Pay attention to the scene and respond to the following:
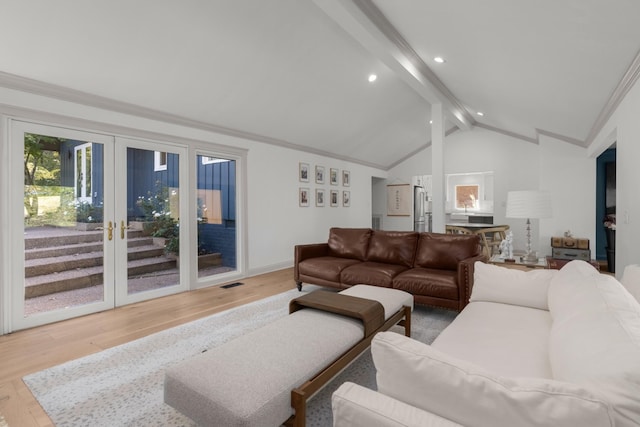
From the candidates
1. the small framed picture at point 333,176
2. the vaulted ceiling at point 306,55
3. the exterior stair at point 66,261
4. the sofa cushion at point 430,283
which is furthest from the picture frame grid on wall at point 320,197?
the exterior stair at point 66,261

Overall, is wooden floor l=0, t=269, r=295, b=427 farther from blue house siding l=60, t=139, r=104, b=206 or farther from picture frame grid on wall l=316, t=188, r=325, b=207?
picture frame grid on wall l=316, t=188, r=325, b=207

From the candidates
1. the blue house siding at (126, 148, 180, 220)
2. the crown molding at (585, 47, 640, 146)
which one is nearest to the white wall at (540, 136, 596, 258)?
the crown molding at (585, 47, 640, 146)

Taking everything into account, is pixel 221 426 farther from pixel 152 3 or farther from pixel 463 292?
pixel 152 3

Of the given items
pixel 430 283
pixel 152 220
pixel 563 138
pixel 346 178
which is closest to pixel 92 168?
pixel 152 220

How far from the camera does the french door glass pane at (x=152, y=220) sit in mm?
3926

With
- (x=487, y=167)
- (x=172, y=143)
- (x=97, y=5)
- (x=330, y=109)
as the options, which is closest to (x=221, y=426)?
(x=97, y=5)

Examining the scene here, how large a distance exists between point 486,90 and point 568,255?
3.39 m

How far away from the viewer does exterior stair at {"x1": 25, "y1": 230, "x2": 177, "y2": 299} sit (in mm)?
3195

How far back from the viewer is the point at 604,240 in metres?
6.05

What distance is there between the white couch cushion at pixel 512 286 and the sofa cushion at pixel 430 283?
71 cm

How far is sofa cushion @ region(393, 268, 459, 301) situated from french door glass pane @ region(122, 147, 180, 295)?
2989 millimetres

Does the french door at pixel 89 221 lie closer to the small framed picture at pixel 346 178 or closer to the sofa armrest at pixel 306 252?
the sofa armrest at pixel 306 252

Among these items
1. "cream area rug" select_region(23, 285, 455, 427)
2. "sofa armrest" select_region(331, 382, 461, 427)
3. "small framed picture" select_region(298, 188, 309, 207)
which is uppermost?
"small framed picture" select_region(298, 188, 309, 207)

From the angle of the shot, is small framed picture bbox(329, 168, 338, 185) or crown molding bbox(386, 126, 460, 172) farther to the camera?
crown molding bbox(386, 126, 460, 172)
